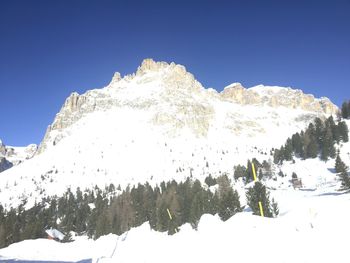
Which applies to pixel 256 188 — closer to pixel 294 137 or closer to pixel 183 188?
pixel 183 188

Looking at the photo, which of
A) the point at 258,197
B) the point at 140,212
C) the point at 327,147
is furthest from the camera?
the point at 327,147

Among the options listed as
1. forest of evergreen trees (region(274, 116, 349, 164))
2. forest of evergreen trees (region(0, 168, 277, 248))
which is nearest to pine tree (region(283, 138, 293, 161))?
forest of evergreen trees (region(274, 116, 349, 164))

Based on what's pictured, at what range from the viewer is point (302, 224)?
1576 centimetres

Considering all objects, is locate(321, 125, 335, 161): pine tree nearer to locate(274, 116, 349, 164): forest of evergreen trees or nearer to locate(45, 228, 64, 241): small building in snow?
locate(274, 116, 349, 164): forest of evergreen trees

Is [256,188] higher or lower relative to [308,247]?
higher

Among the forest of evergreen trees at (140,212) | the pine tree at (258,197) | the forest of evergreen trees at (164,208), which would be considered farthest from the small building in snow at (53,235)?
the pine tree at (258,197)

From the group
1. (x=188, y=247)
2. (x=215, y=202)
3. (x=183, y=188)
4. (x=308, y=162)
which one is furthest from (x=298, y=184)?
(x=188, y=247)

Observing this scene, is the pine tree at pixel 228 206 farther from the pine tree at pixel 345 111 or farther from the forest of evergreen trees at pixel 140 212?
the pine tree at pixel 345 111

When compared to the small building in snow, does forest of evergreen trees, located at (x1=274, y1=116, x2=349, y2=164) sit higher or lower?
higher

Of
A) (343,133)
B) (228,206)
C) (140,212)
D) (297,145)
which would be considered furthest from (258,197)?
(297,145)

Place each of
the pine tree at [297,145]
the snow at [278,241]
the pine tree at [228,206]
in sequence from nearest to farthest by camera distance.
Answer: the snow at [278,241] → the pine tree at [228,206] → the pine tree at [297,145]

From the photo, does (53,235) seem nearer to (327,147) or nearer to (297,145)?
(327,147)

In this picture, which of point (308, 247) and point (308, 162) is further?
point (308, 162)

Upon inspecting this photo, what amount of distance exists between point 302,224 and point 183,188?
346 ft
